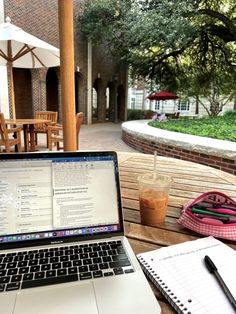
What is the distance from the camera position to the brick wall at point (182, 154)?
3318 millimetres

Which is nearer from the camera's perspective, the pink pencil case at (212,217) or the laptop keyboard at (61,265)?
the laptop keyboard at (61,265)

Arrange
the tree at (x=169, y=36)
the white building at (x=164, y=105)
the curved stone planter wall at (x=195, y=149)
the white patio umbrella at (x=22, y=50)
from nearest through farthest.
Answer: the curved stone planter wall at (x=195, y=149) → the white patio umbrella at (x=22, y=50) → the tree at (x=169, y=36) → the white building at (x=164, y=105)

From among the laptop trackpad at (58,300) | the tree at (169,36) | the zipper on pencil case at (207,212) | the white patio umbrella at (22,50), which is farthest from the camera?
the tree at (169,36)

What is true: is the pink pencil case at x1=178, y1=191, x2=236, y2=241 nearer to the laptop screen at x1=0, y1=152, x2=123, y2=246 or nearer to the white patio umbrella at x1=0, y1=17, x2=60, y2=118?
the laptop screen at x1=0, y1=152, x2=123, y2=246

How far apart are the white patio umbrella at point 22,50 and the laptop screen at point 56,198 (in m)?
3.43

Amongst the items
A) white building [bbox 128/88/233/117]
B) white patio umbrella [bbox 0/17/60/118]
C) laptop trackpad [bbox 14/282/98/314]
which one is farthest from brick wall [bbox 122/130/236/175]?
white building [bbox 128/88/233/117]

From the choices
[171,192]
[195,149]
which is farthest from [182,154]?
[171,192]

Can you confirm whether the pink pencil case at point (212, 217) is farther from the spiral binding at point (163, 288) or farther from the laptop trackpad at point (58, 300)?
the laptop trackpad at point (58, 300)

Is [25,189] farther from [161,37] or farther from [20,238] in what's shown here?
[161,37]

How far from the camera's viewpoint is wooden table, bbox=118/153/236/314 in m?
0.84

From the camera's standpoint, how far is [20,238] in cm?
74

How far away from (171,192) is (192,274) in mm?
661

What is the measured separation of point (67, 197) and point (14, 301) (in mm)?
321

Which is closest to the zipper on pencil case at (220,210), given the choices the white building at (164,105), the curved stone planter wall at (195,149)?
the curved stone planter wall at (195,149)
